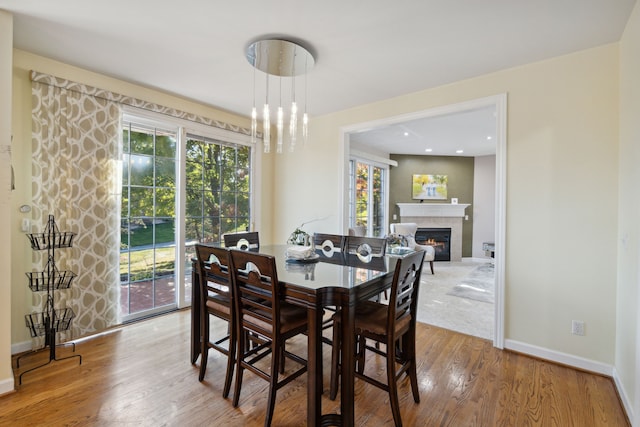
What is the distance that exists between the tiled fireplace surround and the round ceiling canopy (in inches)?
205

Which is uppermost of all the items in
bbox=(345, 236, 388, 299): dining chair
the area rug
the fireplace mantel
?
the fireplace mantel

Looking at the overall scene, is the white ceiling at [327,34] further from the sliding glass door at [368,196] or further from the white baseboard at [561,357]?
the sliding glass door at [368,196]

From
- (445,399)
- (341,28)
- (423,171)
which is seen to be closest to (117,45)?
(341,28)

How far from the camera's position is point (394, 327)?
176cm

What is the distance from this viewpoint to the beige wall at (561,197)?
2.33 meters

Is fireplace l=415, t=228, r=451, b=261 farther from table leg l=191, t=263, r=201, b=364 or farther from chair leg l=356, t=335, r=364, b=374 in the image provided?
table leg l=191, t=263, r=201, b=364

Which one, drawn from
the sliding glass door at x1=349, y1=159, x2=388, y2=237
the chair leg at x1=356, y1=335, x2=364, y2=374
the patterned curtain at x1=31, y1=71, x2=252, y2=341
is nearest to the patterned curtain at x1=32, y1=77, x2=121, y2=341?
the patterned curtain at x1=31, y1=71, x2=252, y2=341

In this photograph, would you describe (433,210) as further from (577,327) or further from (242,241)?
(242,241)

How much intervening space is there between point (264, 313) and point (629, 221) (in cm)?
250

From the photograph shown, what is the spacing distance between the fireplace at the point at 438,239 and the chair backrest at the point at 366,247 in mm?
4825

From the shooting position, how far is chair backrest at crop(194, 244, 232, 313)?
2.07 m

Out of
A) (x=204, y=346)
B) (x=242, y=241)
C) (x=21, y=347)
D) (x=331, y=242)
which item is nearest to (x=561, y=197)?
(x=331, y=242)

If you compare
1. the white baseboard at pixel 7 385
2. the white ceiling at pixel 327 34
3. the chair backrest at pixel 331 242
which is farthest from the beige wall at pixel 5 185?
the chair backrest at pixel 331 242

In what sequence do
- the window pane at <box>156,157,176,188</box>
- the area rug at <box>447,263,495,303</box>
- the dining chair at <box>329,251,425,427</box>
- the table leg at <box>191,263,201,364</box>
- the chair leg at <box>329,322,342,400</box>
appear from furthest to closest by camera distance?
the area rug at <box>447,263,495,303</box> → the window pane at <box>156,157,176,188</box> → the table leg at <box>191,263,201,364</box> → the chair leg at <box>329,322,342,400</box> → the dining chair at <box>329,251,425,427</box>
